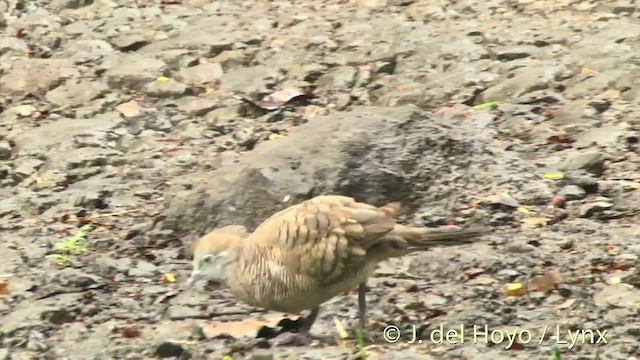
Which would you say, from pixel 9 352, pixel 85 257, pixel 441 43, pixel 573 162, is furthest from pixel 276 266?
pixel 441 43

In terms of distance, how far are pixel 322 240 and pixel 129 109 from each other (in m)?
3.70

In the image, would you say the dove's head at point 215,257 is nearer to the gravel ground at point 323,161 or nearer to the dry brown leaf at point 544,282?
the gravel ground at point 323,161

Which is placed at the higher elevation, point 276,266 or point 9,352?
point 276,266

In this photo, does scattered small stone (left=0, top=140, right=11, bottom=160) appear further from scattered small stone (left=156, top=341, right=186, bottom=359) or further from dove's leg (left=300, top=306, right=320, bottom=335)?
dove's leg (left=300, top=306, right=320, bottom=335)

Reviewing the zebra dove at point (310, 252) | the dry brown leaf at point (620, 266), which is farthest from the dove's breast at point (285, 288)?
the dry brown leaf at point (620, 266)

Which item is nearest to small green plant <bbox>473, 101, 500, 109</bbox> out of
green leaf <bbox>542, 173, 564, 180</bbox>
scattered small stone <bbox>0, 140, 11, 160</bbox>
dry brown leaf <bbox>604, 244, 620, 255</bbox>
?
green leaf <bbox>542, 173, 564, 180</bbox>

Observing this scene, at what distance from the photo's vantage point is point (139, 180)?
245 inches

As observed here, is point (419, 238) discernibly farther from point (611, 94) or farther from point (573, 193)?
point (611, 94)

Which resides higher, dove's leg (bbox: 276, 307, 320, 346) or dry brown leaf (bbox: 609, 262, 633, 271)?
dove's leg (bbox: 276, 307, 320, 346)

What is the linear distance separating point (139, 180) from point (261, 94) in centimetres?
144

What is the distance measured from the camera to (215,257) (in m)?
4.04

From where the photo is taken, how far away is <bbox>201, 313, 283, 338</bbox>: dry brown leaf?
4.25m

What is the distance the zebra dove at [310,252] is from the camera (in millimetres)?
3873

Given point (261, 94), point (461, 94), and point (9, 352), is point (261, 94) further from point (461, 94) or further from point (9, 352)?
point (9, 352)
